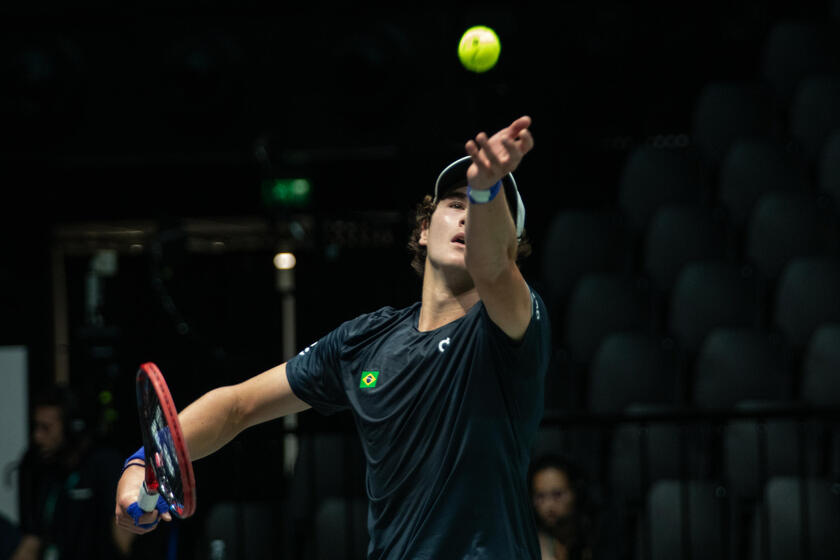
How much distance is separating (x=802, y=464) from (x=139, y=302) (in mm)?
5258

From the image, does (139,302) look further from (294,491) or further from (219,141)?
(294,491)

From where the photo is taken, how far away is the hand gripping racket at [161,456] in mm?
2467

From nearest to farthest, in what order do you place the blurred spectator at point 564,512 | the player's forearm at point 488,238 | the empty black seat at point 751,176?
the player's forearm at point 488,238 → the blurred spectator at point 564,512 → the empty black seat at point 751,176

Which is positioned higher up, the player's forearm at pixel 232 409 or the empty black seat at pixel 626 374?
the empty black seat at pixel 626 374

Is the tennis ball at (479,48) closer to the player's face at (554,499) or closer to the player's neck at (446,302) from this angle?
the player's face at (554,499)

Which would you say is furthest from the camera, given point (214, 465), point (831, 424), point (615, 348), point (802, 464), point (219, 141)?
point (219, 141)

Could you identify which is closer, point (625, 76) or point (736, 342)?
point (736, 342)

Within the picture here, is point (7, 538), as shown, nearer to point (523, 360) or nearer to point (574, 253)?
point (574, 253)

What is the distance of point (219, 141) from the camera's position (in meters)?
8.91

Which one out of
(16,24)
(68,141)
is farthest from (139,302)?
(16,24)

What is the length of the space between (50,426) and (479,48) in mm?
A: 2895

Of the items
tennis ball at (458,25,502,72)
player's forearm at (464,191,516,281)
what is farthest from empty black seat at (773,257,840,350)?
player's forearm at (464,191,516,281)

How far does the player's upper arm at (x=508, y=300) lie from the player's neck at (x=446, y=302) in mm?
294

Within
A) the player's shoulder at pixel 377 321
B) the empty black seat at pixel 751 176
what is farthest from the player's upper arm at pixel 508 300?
the empty black seat at pixel 751 176
